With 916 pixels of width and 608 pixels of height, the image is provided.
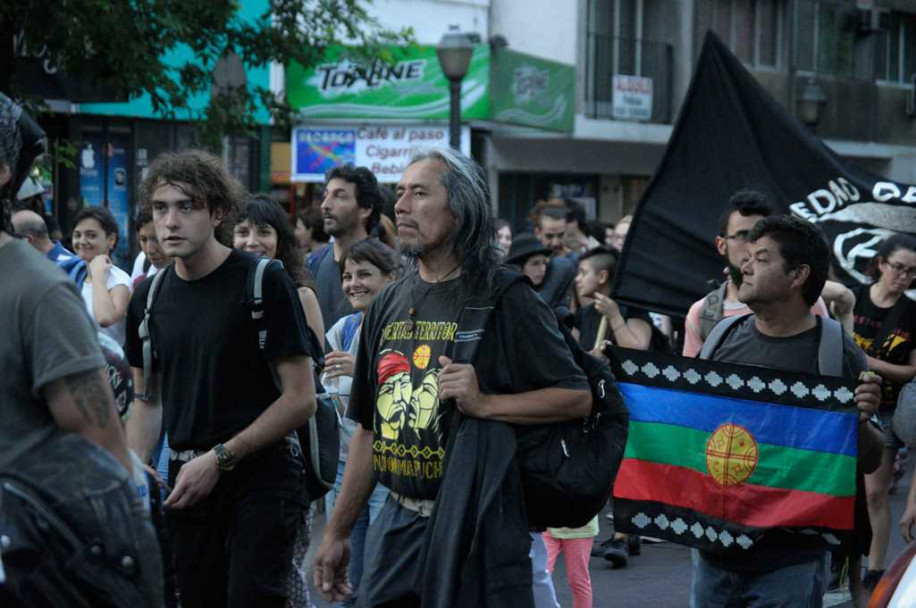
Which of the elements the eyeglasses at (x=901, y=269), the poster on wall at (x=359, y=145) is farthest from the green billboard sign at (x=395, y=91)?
the eyeglasses at (x=901, y=269)

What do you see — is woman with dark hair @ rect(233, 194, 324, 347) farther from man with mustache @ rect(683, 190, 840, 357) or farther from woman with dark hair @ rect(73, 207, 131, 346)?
man with mustache @ rect(683, 190, 840, 357)

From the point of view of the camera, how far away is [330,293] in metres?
8.70

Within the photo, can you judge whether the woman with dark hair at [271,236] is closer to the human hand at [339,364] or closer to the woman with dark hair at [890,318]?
the human hand at [339,364]

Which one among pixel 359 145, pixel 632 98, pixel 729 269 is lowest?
pixel 729 269

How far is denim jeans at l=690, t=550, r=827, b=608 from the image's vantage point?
17.4 feet

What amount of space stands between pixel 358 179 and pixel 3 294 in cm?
548

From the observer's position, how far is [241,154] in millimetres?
22922

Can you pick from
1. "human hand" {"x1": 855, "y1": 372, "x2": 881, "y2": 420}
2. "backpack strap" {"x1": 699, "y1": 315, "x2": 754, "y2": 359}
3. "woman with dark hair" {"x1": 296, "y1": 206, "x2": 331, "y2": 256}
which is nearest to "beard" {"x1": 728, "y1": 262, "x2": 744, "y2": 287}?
"backpack strap" {"x1": 699, "y1": 315, "x2": 754, "y2": 359}

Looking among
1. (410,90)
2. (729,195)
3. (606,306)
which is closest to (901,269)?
(729,195)

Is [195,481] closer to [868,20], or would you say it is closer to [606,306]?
[606,306]

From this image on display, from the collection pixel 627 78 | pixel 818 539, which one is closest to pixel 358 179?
pixel 818 539

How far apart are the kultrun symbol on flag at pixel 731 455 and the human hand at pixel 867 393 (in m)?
0.40

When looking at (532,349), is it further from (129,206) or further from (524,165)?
(524,165)

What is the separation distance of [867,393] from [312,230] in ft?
22.5
